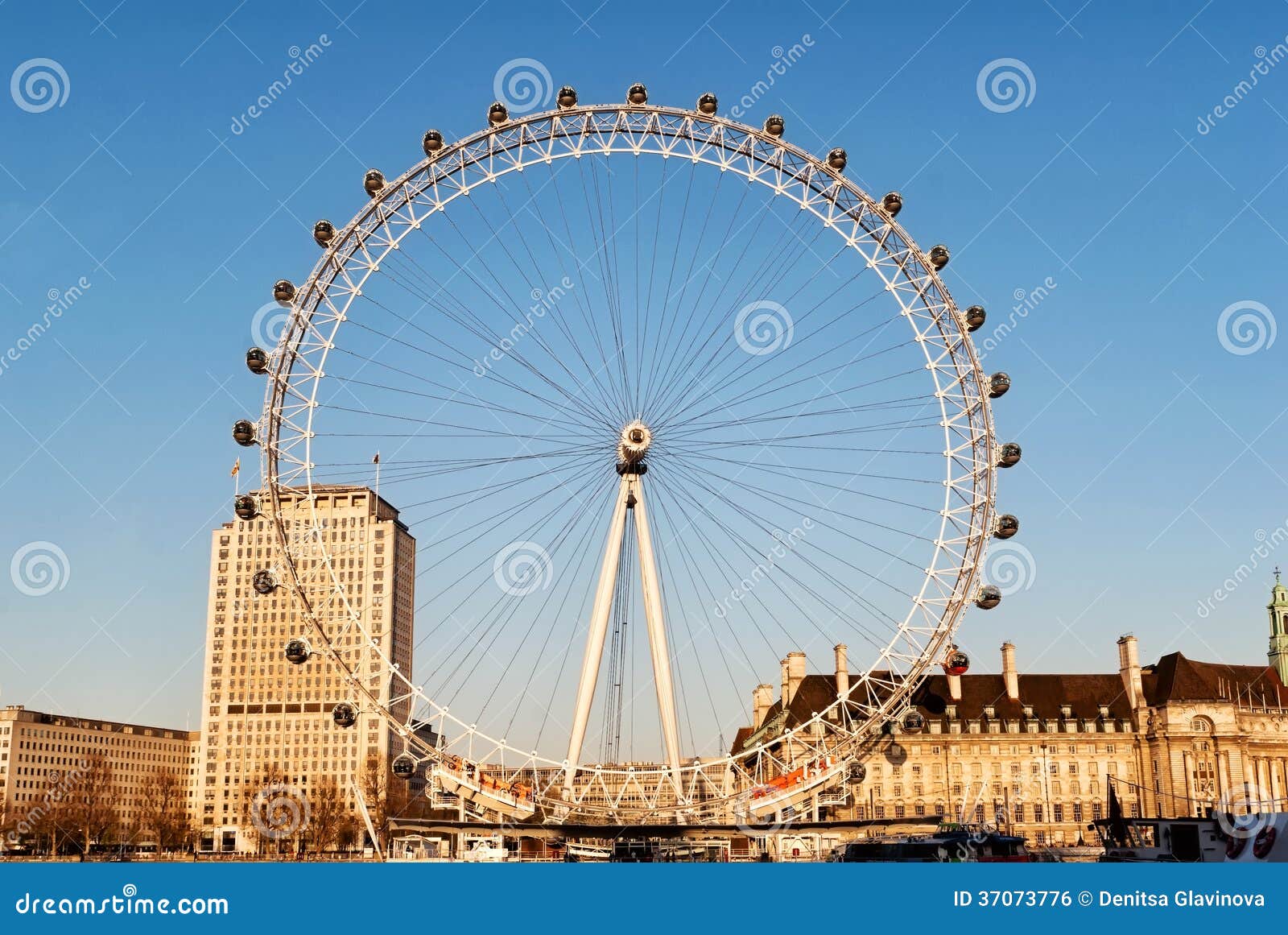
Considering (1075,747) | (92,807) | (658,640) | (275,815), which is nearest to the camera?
(658,640)

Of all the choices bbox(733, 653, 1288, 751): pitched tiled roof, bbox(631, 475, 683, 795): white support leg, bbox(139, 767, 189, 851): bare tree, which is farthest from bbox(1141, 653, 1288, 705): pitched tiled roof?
bbox(139, 767, 189, 851): bare tree

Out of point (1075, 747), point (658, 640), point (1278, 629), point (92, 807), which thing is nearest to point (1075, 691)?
point (1075, 747)

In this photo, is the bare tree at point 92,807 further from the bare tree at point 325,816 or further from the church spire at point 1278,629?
the church spire at point 1278,629

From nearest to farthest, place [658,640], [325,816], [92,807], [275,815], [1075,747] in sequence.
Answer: [658,640] → [1075,747] → [92,807] → [325,816] → [275,815]

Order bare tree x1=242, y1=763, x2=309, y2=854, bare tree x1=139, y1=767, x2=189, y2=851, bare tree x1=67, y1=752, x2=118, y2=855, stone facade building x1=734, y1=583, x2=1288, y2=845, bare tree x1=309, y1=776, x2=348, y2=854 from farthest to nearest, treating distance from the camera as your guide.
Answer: bare tree x1=242, y1=763, x2=309, y2=854 < bare tree x1=139, y1=767, x2=189, y2=851 < bare tree x1=67, y1=752, x2=118, y2=855 < bare tree x1=309, y1=776, x2=348, y2=854 < stone facade building x1=734, y1=583, x2=1288, y2=845

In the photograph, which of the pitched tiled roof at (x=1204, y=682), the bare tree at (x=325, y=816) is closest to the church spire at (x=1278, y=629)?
the pitched tiled roof at (x=1204, y=682)

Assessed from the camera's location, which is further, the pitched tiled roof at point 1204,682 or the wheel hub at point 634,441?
the pitched tiled roof at point 1204,682

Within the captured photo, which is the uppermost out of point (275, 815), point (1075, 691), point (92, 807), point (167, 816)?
point (1075, 691)

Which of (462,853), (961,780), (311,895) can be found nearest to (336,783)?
(961,780)

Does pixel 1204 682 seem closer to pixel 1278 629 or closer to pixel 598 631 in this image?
pixel 1278 629

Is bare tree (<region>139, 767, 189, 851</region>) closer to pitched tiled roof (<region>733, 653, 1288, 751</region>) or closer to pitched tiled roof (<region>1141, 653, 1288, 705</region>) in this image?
pitched tiled roof (<region>733, 653, 1288, 751</region>)

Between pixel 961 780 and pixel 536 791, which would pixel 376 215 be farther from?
pixel 961 780
